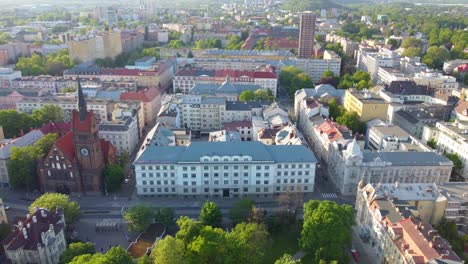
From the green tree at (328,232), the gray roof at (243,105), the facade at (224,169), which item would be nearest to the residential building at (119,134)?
the facade at (224,169)

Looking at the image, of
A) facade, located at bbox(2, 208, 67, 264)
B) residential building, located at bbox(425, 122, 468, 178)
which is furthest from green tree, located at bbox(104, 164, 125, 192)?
residential building, located at bbox(425, 122, 468, 178)

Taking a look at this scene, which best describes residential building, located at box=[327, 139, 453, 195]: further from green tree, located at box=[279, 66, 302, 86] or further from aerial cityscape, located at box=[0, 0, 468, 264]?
green tree, located at box=[279, 66, 302, 86]

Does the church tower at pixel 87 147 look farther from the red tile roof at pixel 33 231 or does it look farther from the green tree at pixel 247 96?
the green tree at pixel 247 96

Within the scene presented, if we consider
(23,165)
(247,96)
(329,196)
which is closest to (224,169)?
(329,196)

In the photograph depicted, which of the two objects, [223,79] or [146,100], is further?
[223,79]

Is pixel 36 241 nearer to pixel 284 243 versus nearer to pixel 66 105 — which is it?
pixel 284 243

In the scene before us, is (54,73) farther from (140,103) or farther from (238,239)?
(238,239)

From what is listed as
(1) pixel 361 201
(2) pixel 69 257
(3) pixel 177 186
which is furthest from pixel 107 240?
(1) pixel 361 201
